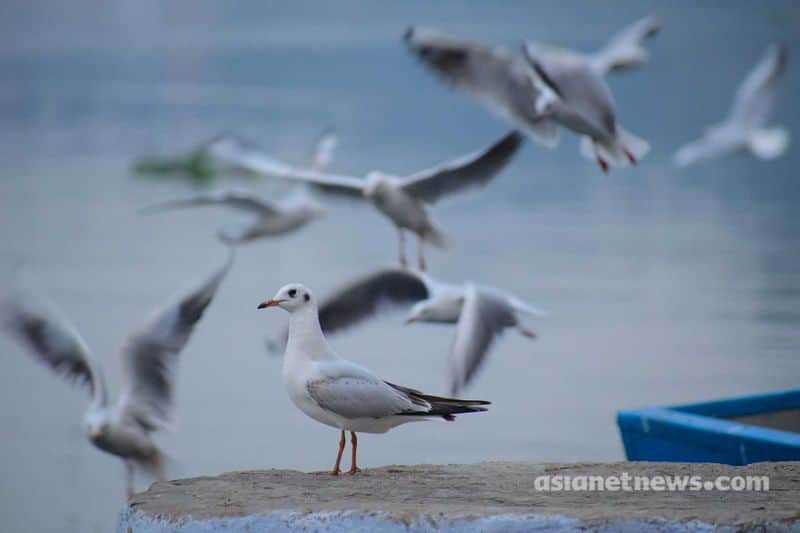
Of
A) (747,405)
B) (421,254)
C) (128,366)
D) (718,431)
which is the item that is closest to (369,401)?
(718,431)

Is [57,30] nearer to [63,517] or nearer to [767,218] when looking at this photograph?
[63,517]

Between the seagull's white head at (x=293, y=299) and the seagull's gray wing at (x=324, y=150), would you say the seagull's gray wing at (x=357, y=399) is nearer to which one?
the seagull's white head at (x=293, y=299)

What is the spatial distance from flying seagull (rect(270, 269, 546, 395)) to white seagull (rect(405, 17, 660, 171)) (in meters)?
0.50

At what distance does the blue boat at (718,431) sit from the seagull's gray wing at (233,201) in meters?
1.69

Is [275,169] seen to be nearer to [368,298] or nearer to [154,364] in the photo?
[368,298]

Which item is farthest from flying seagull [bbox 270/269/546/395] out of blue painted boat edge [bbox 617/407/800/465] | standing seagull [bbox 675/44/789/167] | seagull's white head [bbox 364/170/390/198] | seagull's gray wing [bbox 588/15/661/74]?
blue painted boat edge [bbox 617/407/800/465]

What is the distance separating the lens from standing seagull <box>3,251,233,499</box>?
4336 mm

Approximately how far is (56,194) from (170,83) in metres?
0.52

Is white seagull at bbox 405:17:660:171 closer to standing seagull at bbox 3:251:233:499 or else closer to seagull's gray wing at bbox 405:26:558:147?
seagull's gray wing at bbox 405:26:558:147

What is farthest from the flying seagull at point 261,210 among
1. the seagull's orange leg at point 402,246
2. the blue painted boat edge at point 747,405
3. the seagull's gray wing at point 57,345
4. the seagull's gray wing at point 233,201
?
the blue painted boat edge at point 747,405

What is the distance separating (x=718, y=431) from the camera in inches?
122

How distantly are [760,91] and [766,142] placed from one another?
0.68ft

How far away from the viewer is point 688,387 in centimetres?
466

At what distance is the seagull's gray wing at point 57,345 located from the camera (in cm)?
434
